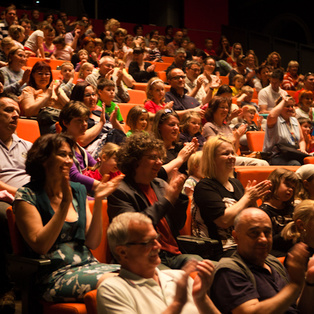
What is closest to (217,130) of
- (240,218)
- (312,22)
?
(240,218)

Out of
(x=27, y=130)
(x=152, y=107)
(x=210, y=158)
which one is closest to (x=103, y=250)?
(x=210, y=158)

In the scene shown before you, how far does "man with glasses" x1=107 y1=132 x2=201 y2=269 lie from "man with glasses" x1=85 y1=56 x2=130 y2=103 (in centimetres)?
247

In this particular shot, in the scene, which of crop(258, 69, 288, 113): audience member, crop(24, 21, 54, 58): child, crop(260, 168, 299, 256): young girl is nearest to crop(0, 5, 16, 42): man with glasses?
crop(24, 21, 54, 58): child

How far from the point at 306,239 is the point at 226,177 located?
0.50 metres

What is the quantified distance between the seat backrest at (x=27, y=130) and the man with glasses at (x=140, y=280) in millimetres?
1730

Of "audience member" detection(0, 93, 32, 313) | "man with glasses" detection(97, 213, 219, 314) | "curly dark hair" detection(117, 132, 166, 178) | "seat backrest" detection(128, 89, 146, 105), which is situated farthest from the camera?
"seat backrest" detection(128, 89, 146, 105)

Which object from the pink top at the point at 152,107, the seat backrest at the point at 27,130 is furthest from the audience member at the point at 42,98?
the pink top at the point at 152,107

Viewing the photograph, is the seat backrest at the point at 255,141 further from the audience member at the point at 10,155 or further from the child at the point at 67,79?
the audience member at the point at 10,155

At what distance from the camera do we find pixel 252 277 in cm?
190

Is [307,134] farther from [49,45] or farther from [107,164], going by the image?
[49,45]

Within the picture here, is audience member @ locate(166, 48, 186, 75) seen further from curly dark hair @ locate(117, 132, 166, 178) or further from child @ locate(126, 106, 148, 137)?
curly dark hair @ locate(117, 132, 166, 178)

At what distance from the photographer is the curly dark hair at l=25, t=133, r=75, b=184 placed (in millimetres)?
2096

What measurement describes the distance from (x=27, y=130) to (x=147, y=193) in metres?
1.24

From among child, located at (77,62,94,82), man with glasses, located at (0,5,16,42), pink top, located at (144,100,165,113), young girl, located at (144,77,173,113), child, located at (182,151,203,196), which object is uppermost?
man with glasses, located at (0,5,16,42)
